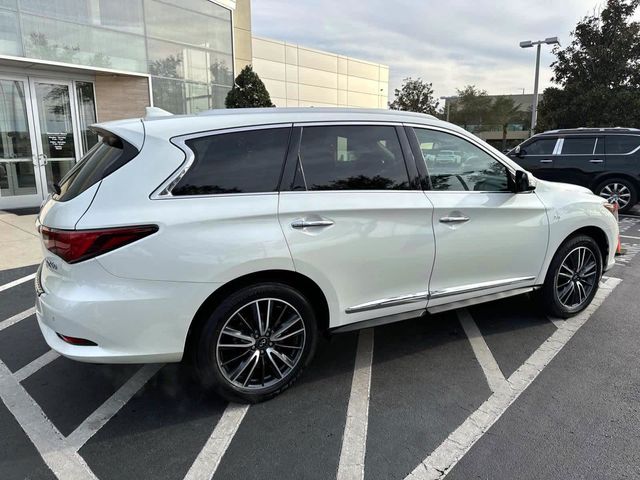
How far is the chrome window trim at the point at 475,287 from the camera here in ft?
11.4

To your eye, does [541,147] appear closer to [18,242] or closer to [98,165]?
[98,165]

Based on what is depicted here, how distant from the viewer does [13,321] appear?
Answer: 14.1 feet

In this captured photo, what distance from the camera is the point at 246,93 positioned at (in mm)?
13039

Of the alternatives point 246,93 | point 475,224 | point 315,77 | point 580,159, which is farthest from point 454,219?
point 315,77

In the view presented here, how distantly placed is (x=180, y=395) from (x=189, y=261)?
109 cm

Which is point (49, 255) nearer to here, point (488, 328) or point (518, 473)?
point (518, 473)

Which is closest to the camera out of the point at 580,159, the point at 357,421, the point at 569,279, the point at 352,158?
the point at 357,421

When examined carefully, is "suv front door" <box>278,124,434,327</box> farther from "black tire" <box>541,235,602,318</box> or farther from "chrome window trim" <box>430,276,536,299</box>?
"black tire" <box>541,235,602,318</box>

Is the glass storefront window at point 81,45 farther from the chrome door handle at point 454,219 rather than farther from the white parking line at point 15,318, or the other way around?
the chrome door handle at point 454,219

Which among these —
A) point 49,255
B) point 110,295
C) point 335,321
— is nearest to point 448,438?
point 335,321

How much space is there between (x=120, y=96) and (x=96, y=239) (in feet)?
34.0

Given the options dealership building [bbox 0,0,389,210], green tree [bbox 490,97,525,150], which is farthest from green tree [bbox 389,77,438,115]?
dealership building [bbox 0,0,389,210]

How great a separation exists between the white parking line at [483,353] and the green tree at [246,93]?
10214 millimetres

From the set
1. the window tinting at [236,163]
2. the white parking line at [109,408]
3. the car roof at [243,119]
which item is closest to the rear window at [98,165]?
the car roof at [243,119]
